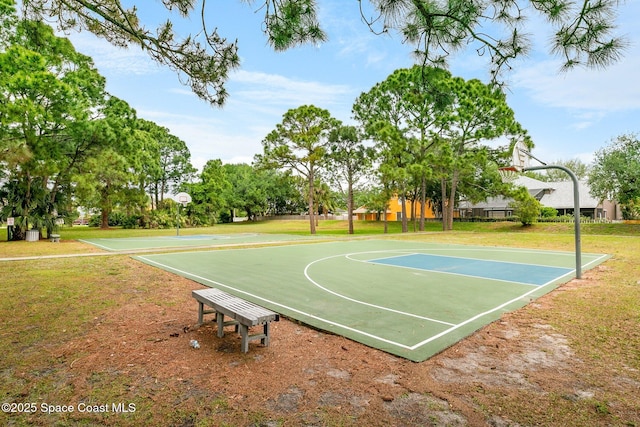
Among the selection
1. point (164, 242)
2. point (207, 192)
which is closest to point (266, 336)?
point (164, 242)

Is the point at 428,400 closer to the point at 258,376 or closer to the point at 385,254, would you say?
the point at 258,376

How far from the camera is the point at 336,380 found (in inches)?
134

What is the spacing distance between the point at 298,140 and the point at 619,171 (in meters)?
22.8

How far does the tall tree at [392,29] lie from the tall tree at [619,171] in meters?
27.2

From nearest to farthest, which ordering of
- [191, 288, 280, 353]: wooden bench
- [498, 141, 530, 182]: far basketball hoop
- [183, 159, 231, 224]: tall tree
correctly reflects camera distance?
[191, 288, 280, 353]: wooden bench → [498, 141, 530, 182]: far basketball hoop → [183, 159, 231, 224]: tall tree

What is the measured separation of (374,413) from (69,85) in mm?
→ 21929

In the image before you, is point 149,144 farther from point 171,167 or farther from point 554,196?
point 554,196

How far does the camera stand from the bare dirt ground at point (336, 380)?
2.78 meters

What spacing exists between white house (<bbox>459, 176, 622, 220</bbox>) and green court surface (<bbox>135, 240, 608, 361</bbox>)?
2597 centimetres

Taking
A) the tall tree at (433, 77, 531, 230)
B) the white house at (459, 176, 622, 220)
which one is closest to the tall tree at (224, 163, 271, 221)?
the white house at (459, 176, 622, 220)

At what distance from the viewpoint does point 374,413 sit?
2.81 m

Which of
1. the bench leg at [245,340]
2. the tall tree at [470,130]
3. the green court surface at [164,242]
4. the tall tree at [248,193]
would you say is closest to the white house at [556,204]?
the tall tree at [470,130]

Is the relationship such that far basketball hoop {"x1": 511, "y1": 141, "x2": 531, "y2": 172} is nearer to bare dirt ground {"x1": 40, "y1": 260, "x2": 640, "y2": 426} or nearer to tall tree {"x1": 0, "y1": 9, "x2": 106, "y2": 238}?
bare dirt ground {"x1": 40, "y1": 260, "x2": 640, "y2": 426}

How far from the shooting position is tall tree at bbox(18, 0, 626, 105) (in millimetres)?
3998
